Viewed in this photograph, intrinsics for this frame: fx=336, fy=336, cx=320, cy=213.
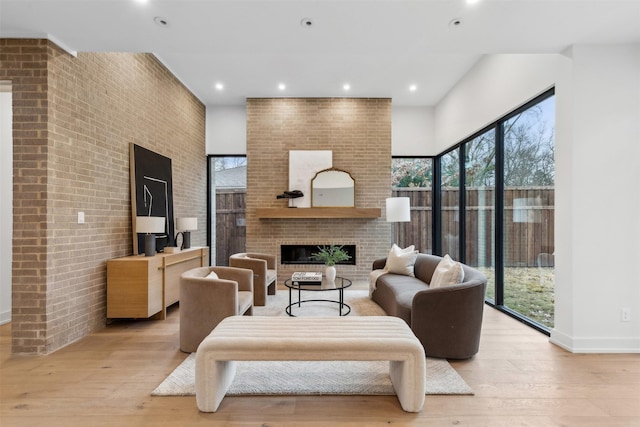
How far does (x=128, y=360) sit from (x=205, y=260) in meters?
2.32

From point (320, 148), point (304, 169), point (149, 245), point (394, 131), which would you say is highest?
point (394, 131)

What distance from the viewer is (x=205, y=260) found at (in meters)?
5.08

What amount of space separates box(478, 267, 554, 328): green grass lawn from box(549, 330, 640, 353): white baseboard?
0.50 m

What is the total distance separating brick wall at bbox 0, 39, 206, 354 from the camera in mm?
2881

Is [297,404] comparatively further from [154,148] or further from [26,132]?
[154,148]

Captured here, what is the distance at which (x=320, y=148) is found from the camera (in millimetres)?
6320

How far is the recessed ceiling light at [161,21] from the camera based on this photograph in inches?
105

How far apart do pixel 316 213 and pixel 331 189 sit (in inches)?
21.8

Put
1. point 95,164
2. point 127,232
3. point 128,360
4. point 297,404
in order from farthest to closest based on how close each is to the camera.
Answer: point 127,232, point 95,164, point 128,360, point 297,404

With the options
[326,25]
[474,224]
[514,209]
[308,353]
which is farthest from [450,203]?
[308,353]

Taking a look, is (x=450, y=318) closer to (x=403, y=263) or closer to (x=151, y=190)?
(x=403, y=263)

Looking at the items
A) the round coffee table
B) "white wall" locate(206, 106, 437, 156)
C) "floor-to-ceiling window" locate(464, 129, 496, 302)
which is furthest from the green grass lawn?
"white wall" locate(206, 106, 437, 156)

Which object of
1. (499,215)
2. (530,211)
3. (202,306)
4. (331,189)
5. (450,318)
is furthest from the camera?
(331,189)

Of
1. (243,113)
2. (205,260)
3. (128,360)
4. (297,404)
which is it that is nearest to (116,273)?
(128,360)
